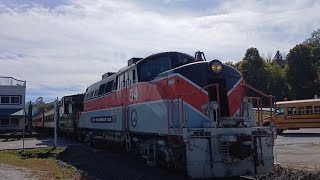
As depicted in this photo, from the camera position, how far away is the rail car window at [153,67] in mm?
14602

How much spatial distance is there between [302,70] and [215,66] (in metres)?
54.2

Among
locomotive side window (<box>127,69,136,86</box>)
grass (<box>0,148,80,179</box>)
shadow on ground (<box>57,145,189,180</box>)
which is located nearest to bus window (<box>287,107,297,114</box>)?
shadow on ground (<box>57,145,189,180</box>)

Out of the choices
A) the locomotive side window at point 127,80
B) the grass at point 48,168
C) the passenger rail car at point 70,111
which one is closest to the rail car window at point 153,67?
the locomotive side window at point 127,80

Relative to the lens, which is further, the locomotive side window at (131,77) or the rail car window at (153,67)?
the locomotive side window at (131,77)

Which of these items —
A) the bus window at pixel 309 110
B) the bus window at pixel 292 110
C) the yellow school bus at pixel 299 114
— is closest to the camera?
the yellow school bus at pixel 299 114

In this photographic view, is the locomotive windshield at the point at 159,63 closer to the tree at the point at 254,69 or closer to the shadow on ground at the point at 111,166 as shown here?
the shadow on ground at the point at 111,166

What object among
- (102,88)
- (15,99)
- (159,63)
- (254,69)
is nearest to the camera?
(159,63)

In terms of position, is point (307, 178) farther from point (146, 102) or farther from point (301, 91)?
point (301, 91)

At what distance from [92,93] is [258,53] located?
2027 inches

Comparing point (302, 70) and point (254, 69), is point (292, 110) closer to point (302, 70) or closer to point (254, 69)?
point (302, 70)

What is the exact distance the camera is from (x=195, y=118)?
12.5 m

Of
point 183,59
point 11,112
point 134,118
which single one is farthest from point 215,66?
point 11,112

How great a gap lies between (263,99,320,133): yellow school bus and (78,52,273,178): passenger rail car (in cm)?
2181

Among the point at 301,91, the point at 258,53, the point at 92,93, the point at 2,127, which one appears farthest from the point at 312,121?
the point at 2,127
